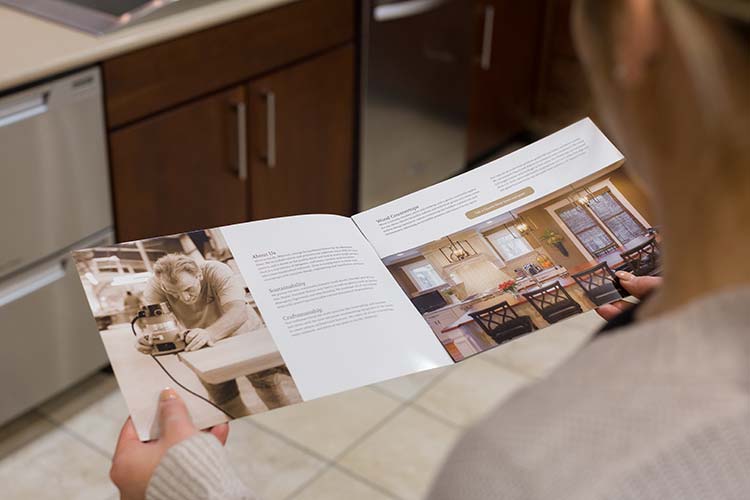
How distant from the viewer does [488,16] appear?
2803 millimetres

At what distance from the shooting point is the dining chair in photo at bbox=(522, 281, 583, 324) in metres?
1.07

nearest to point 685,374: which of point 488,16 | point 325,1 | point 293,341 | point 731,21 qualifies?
point 731,21

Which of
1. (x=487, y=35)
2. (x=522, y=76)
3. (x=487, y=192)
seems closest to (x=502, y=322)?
(x=487, y=192)

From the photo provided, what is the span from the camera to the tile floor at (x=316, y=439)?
189 centimetres

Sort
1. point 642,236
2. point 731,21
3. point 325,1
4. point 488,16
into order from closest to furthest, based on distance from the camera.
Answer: point 731,21, point 642,236, point 325,1, point 488,16

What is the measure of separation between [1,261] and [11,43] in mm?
384

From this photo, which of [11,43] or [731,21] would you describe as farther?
[11,43]

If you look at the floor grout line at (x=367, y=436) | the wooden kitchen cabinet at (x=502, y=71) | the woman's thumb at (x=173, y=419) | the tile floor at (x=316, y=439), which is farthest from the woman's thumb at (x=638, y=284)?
the wooden kitchen cabinet at (x=502, y=71)

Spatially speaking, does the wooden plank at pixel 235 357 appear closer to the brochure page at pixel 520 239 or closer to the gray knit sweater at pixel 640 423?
the brochure page at pixel 520 239

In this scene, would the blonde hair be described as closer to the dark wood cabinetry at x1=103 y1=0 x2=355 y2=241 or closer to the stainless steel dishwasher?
the stainless steel dishwasher

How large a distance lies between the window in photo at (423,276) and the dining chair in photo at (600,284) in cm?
15

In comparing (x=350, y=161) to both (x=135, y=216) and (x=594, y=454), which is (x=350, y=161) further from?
(x=594, y=454)

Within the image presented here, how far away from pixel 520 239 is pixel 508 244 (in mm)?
19

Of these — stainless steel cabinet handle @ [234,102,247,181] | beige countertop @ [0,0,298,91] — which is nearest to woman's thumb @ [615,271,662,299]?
beige countertop @ [0,0,298,91]
